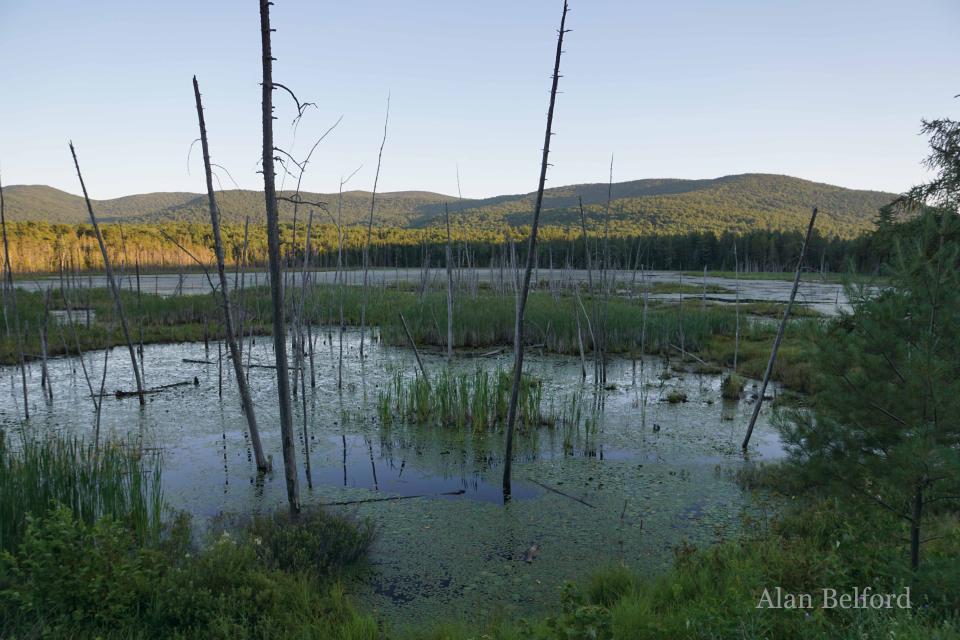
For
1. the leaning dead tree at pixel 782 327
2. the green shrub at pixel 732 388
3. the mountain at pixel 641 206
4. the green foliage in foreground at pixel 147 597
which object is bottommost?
the green shrub at pixel 732 388

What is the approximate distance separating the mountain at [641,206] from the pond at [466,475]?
67.5m

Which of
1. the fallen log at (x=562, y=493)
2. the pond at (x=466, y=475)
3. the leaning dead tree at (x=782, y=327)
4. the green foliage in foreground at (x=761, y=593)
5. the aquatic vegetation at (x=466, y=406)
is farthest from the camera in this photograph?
the aquatic vegetation at (x=466, y=406)

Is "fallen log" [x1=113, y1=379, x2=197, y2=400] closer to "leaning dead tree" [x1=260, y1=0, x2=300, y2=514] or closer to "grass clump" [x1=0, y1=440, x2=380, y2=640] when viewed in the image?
"grass clump" [x1=0, y1=440, x2=380, y2=640]

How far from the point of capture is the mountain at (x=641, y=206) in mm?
83562

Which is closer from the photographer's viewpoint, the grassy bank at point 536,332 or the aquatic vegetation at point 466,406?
the aquatic vegetation at point 466,406

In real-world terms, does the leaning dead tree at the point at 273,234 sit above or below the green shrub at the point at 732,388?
above

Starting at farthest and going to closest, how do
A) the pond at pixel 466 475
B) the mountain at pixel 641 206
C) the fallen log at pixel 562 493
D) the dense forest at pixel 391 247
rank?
the mountain at pixel 641 206 → the dense forest at pixel 391 247 → the fallen log at pixel 562 493 → the pond at pixel 466 475

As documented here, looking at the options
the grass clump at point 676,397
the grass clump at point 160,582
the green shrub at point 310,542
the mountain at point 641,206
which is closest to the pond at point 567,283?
the grass clump at point 676,397

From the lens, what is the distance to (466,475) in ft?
20.2

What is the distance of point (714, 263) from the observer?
5409 centimetres

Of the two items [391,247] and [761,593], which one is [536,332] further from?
[391,247]

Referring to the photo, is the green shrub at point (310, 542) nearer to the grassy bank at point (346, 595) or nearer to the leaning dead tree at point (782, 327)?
the grassy bank at point (346, 595)

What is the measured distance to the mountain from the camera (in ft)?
274

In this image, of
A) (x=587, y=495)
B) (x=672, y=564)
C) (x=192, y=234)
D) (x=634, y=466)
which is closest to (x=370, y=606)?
(x=672, y=564)
